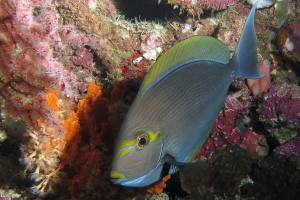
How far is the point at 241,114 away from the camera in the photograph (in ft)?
12.5

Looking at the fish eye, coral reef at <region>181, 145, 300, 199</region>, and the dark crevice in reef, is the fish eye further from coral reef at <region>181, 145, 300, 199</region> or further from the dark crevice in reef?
the dark crevice in reef

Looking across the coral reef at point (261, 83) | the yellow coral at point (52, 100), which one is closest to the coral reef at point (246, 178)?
the coral reef at point (261, 83)

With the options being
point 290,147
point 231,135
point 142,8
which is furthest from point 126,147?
point 142,8

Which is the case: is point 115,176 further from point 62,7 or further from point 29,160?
point 62,7

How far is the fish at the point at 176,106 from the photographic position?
163 cm

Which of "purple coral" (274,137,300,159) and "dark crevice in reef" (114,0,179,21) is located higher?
"dark crevice in reef" (114,0,179,21)

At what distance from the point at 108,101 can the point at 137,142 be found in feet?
5.98

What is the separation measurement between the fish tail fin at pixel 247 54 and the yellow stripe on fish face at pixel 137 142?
874 millimetres

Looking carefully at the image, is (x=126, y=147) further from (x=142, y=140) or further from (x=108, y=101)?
Answer: (x=108, y=101)

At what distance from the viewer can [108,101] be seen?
337 cm

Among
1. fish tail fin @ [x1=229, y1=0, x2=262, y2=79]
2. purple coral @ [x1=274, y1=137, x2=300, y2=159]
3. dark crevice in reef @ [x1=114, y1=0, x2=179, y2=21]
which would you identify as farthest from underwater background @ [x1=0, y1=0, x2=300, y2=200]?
fish tail fin @ [x1=229, y1=0, x2=262, y2=79]

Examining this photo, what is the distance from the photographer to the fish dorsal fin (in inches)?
68.7

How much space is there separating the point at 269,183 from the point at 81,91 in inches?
108

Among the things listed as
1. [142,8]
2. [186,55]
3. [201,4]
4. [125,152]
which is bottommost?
[142,8]
